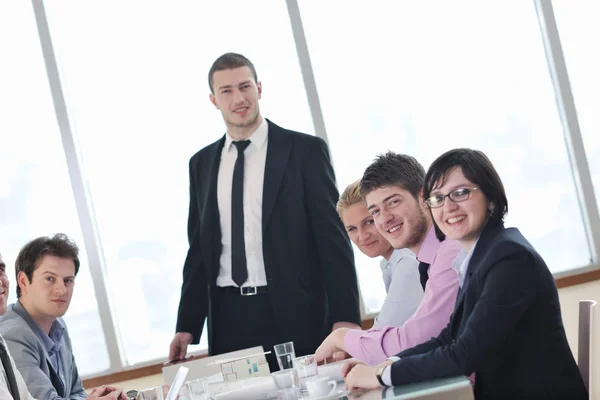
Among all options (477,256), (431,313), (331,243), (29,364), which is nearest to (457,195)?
(477,256)

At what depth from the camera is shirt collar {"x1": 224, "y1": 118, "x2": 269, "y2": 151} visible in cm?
337

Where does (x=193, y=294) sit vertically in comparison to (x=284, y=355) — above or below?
above

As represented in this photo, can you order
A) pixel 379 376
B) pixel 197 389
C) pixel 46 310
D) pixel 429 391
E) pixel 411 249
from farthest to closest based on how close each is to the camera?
pixel 46 310, pixel 411 249, pixel 197 389, pixel 379 376, pixel 429 391

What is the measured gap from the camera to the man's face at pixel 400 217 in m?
2.43

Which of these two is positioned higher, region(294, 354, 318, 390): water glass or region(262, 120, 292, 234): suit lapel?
region(262, 120, 292, 234): suit lapel

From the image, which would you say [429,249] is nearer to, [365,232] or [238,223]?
[365,232]

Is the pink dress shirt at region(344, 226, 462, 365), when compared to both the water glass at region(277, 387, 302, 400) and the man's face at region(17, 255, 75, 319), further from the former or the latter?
the man's face at region(17, 255, 75, 319)

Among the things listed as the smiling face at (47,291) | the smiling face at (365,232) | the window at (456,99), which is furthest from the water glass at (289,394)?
the window at (456,99)

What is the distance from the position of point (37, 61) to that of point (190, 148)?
3.65 feet

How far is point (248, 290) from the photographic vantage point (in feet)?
10.4

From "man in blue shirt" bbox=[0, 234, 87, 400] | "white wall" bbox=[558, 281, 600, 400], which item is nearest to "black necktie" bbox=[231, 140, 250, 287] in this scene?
"man in blue shirt" bbox=[0, 234, 87, 400]

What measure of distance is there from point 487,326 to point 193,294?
185 cm

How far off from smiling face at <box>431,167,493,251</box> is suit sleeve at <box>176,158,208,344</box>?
158 centimetres

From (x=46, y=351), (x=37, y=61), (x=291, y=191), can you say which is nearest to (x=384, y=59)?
(x=291, y=191)
